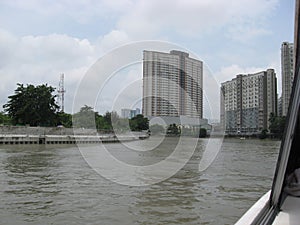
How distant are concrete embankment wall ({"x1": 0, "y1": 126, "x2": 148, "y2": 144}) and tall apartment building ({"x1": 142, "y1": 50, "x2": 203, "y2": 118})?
9597 millimetres

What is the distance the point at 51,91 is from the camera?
2830 cm

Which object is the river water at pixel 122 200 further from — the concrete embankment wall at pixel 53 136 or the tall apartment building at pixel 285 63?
the concrete embankment wall at pixel 53 136

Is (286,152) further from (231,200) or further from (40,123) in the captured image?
(40,123)

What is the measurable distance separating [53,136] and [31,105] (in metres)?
5.38

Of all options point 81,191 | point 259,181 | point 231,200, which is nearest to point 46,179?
point 81,191

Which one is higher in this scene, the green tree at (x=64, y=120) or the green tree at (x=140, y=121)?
the green tree at (x=64, y=120)

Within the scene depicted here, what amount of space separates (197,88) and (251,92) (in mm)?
3162

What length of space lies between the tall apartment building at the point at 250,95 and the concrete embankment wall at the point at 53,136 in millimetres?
12328

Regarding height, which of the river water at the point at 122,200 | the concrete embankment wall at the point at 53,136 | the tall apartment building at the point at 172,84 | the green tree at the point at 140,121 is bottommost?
the river water at the point at 122,200

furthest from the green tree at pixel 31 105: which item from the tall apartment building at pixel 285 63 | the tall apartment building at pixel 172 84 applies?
the tall apartment building at pixel 285 63

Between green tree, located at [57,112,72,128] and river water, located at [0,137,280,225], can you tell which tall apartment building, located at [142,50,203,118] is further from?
green tree, located at [57,112,72,128]

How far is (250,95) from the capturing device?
18.9 ft

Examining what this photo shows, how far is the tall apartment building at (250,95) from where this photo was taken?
4623mm

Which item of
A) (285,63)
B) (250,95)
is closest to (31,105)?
(250,95)
